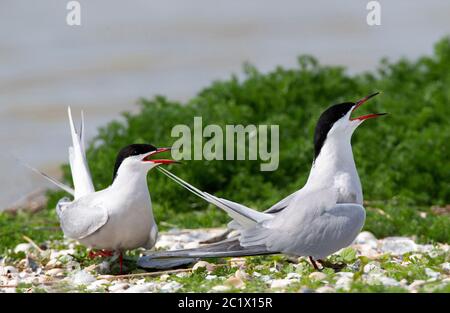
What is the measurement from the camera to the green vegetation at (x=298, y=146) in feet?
24.8

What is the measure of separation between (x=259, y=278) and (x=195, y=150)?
3314mm

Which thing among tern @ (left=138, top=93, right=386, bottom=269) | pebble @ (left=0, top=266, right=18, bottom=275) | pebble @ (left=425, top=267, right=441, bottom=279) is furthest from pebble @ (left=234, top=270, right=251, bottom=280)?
pebble @ (left=0, top=266, right=18, bottom=275)

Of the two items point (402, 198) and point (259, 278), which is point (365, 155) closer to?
point (402, 198)

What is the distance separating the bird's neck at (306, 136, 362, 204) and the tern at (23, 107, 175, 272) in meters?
0.83

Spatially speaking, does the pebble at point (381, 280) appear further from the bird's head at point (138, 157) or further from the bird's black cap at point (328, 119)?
the bird's head at point (138, 157)

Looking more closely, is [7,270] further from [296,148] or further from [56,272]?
[296,148]

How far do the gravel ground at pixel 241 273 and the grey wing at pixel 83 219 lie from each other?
230 millimetres

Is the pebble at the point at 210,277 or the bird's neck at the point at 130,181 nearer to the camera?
the pebble at the point at 210,277

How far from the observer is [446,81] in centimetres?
1042

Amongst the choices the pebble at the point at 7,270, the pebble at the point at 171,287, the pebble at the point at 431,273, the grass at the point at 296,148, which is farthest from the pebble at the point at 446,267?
the pebble at the point at 7,270

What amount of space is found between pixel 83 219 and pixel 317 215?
4.27 ft

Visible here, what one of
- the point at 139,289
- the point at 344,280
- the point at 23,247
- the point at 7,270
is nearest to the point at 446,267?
the point at 344,280

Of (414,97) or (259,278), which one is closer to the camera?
(259,278)
